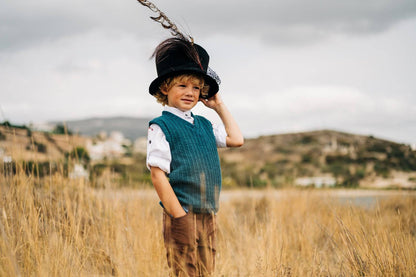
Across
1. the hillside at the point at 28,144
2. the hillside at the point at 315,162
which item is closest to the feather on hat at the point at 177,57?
the hillside at the point at 28,144

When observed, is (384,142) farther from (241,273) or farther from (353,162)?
(241,273)

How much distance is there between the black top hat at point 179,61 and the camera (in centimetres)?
214

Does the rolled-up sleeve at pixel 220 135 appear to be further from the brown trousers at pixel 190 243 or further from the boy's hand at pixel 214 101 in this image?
the brown trousers at pixel 190 243

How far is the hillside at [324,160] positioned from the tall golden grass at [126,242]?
13066 mm

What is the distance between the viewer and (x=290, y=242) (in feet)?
12.4

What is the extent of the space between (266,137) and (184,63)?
4066cm

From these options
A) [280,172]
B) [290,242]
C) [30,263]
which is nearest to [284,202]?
[290,242]

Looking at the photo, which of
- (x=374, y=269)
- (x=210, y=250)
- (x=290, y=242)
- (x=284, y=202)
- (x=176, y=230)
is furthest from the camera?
(x=284, y=202)

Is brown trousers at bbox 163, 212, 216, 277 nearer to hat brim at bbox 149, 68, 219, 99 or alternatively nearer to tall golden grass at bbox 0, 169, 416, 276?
tall golden grass at bbox 0, 169, 416, 276

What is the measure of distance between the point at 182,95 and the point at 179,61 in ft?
0.65

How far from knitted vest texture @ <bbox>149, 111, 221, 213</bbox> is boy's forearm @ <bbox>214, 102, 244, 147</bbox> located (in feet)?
0.97

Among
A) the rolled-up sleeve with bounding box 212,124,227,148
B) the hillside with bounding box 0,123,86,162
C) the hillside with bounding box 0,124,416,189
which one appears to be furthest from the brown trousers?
the hillside with bounding box 0,124,416,189

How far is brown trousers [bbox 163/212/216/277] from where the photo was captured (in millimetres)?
1991

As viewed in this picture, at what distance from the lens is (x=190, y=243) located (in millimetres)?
2008
